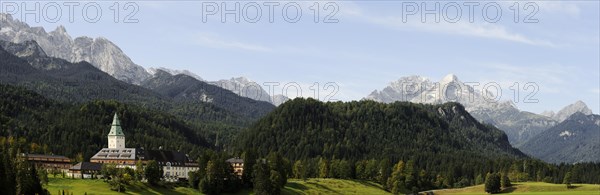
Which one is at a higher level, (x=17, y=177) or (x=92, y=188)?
(x=17, y=177)

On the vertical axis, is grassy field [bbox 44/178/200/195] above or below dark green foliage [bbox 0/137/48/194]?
below

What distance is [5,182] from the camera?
139 metres

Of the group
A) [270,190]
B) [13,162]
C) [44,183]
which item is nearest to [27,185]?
[13,162]

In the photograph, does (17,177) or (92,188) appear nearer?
(17,177)

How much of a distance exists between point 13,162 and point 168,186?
5261 cm

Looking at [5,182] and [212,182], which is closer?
[5,182]

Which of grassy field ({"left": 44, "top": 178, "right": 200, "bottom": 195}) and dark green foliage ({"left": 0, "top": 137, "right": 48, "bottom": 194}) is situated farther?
grassy field ({"left": 44, "top": 178, "right": 200, "bottom": 195})

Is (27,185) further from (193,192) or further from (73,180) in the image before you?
(193,192)

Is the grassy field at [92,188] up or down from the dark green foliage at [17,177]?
down

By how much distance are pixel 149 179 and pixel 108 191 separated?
20797 millimetres

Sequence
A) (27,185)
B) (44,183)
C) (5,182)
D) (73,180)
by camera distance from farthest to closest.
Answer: (73,180) → (44,183) → (27,185) → (5,182)

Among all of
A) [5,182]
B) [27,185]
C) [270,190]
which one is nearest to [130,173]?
[270,190]

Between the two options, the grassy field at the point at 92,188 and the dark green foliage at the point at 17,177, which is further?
the grassy field at the point at 92,188

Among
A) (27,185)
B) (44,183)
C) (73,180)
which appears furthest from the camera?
(73,180)
